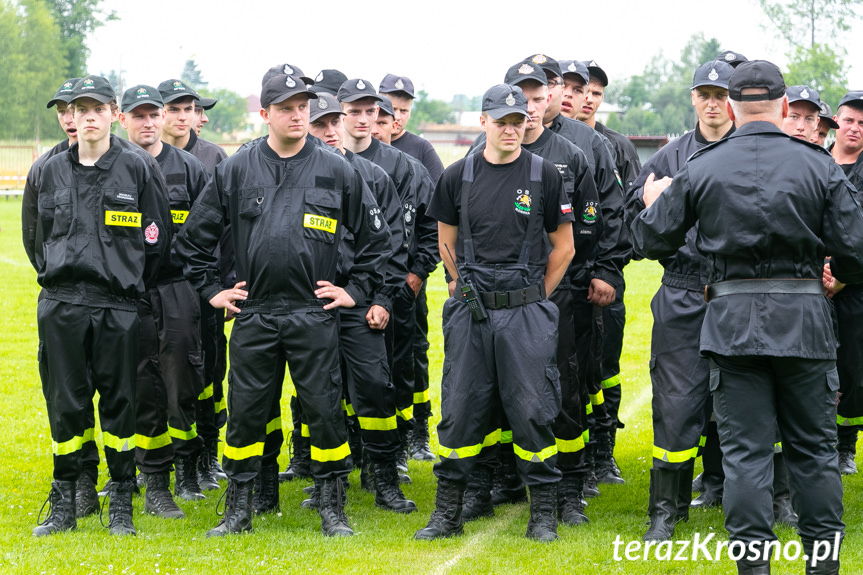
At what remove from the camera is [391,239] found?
7.63m

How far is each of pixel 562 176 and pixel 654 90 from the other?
376 feet

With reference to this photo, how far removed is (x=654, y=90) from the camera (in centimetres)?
11688

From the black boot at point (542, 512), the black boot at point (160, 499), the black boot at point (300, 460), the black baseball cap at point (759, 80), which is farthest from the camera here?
the black boot at point (300, 460)

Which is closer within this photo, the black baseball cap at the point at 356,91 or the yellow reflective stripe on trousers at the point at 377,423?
the yellow reflective stripe on trousers at the point at 377,423

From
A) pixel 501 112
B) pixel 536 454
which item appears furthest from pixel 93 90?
pixel 536 454

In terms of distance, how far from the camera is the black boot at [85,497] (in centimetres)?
698

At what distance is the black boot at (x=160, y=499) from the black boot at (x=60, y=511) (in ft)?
2.03

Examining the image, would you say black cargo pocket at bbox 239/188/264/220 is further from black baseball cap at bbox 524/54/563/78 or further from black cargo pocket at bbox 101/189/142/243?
black baseball cap at bbox 524/54/563/78

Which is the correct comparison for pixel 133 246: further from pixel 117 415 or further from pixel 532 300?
pixel 532 300

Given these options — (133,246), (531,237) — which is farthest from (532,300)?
(133,246)

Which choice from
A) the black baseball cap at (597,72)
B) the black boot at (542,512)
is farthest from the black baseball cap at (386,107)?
the black boot at (542,512)

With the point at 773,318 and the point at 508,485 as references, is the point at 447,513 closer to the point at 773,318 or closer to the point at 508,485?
the point at 508,485

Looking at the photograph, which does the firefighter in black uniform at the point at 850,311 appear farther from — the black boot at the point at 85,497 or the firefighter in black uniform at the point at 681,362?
the black boot at the point at 85,497

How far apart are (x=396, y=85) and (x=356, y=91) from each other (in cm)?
207
